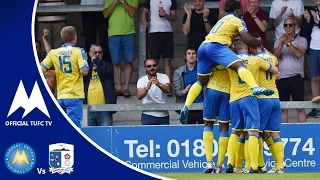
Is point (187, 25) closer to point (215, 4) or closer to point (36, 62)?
point (215, 4)

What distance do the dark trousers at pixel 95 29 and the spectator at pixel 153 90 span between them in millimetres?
1552

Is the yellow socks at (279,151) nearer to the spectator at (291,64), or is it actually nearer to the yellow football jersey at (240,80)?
the yellow football jersey at (240,80)

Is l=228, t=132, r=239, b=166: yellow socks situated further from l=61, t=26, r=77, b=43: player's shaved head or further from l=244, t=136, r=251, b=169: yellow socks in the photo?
l=61, t=26, r=77, b=43: player's shaved head

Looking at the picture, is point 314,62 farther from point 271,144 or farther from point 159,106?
point 271,144

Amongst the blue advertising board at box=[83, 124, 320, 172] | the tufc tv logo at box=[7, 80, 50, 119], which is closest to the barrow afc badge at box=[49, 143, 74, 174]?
the tufc tv logo at box=[7, 80, 50, 119]

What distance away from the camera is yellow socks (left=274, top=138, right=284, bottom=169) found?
58.7 ft

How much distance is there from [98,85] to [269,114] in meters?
3.53

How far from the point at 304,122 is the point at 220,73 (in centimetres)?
341

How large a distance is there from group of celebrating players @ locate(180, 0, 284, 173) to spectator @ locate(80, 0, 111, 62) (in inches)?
169

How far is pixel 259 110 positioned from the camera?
58.6ft

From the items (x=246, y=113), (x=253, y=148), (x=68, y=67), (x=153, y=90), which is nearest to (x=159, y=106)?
(x=153, y=90)

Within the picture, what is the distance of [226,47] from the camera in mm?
17172

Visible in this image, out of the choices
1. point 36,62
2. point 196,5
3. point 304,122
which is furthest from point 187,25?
point 36,62

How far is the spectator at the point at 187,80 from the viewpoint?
20.4 metres
